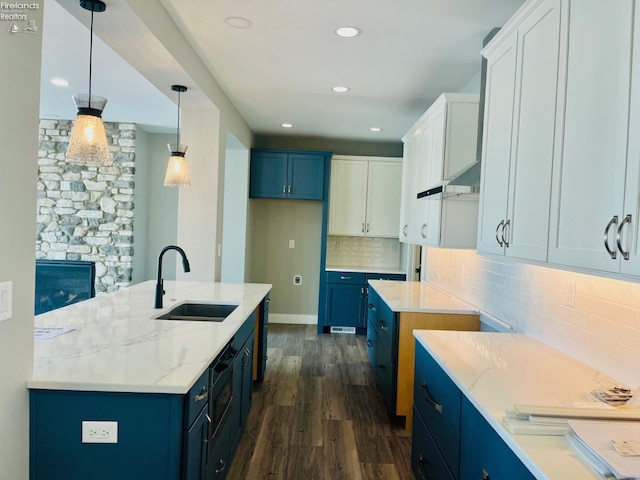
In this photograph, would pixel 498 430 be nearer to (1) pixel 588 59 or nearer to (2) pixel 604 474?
(2) pixel 604 474

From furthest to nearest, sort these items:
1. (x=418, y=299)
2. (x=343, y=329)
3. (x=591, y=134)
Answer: (x=343, y=329), (x=418, y=299), (x=591, y=134)

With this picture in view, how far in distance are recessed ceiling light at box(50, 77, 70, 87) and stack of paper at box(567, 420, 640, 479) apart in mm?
4425

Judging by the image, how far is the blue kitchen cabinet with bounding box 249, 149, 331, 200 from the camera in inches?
223

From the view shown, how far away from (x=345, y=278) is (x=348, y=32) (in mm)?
3500

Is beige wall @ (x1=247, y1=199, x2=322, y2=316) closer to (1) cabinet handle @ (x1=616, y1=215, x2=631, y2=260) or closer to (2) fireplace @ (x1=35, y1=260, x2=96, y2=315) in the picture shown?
(2) fireplace @ (x1=35, y1=260, x2=96, y2=315)

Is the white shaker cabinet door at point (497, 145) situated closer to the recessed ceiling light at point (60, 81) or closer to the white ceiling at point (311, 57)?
the white ceiling at point (311, 57)

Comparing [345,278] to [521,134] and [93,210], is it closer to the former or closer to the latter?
[93,210]

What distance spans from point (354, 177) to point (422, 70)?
2.62 metres

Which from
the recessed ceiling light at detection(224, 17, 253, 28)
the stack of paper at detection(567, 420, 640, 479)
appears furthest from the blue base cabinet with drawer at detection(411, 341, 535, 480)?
the recessed ceiling light at detection(224, 17, 253, 28)

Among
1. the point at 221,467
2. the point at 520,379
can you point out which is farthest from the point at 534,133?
the point at 221,467

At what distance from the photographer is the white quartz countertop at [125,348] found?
1.45 metres

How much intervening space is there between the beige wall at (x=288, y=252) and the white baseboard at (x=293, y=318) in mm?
45

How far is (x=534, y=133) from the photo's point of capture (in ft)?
5.48

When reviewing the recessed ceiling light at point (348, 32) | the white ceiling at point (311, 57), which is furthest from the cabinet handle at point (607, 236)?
the recessed ceiling light at point (348, 32)
